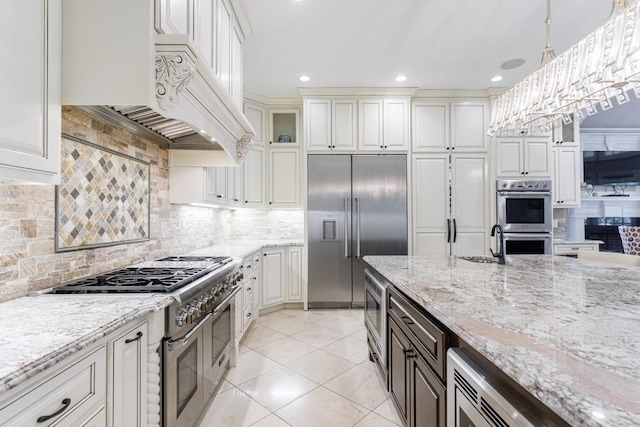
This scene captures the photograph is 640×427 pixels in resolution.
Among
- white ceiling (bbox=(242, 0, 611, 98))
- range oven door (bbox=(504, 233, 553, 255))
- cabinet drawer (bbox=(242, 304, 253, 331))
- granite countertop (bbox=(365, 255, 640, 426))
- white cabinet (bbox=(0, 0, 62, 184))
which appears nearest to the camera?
granite countertop (bbox=(365, 255, 640, 426))

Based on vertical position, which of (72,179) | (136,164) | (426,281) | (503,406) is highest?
(136,164)

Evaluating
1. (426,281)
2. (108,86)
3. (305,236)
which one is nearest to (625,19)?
(426,281)

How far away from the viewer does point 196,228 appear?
319cm

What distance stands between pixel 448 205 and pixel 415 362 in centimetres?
309

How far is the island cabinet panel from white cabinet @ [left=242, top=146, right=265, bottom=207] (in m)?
2.79

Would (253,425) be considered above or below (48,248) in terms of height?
below

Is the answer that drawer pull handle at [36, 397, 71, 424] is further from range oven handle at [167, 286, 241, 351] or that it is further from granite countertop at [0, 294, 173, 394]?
range oven handle at [167, 286, 241, 351]

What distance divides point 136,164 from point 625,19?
2.93m

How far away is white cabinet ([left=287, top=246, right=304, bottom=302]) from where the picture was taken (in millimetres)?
4094

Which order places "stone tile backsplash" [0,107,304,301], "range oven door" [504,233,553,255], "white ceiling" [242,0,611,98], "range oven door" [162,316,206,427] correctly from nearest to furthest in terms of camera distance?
"stone tile backsplash" [0,107,304,301] → "range oven door" [162,316,206,427] → "white ceiling" [242,0,611,98] → "range oven door" [504,233,553,255]

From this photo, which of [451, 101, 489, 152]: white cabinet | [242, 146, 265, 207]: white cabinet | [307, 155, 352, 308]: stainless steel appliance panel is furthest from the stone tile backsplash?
[451, 101, 489, 152]: white cabinet

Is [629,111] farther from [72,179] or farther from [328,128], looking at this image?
[72,179]

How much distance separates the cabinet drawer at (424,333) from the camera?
1.16 m

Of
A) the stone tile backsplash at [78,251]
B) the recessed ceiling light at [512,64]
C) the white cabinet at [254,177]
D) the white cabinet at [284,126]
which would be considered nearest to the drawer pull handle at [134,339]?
the stone tile backsplash at [78,251]
